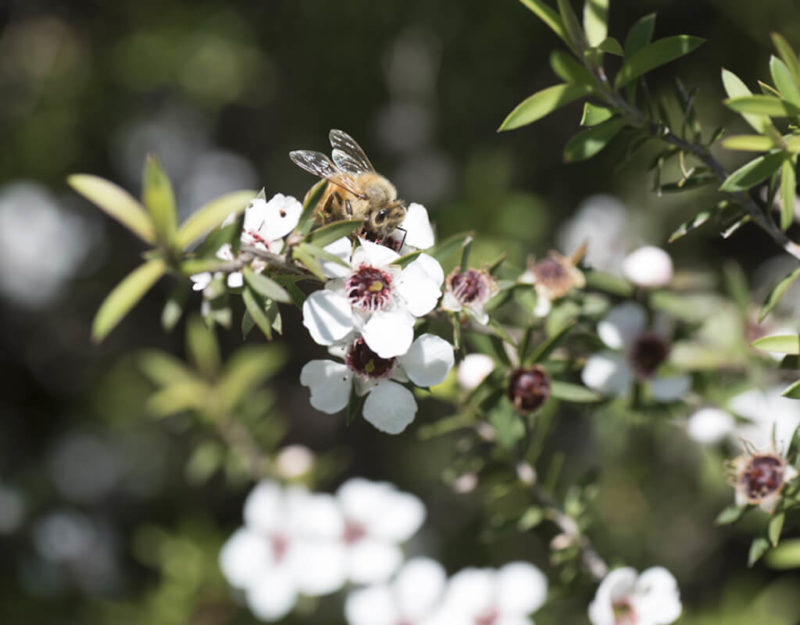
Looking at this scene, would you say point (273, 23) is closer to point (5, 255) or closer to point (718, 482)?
point (5, 255)

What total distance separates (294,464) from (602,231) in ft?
3.10

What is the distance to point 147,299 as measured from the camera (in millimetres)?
2867

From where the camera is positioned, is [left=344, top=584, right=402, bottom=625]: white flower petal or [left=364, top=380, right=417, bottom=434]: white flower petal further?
[left=344, top=584, right=402, bottom=625]: white flower petal

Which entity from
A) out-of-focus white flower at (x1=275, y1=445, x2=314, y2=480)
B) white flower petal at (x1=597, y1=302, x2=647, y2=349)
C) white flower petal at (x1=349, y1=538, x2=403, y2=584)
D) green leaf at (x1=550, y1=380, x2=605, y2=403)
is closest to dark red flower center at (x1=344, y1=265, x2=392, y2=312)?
green leaf at (x1=550, y1=380, x2=605, y2=403)

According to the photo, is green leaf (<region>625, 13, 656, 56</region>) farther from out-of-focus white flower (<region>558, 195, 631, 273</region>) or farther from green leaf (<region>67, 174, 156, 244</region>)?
out-of-focus white flower (<region>558, 195, 631, 273</region>)

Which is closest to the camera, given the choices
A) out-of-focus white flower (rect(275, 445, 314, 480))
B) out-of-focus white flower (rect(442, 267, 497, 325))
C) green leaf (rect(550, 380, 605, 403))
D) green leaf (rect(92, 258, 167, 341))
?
green leaf (rect(92, 258, 167, 341))

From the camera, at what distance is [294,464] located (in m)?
1.55

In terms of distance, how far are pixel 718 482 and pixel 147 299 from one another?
2.10 m

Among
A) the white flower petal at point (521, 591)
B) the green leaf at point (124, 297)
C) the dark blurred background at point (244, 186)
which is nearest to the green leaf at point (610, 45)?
the green leaf at point (124, 297)

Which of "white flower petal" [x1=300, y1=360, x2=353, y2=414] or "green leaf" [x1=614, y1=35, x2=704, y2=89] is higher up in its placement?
"green leaf" [x1=614, y1=35, x2=704, y2=89]

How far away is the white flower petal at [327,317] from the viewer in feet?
2.50

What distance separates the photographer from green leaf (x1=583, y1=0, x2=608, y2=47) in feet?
2.65

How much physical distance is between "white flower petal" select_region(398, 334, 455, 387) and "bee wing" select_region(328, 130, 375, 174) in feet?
1.30

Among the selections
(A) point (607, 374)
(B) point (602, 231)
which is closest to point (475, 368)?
(A) point (607, 374)
